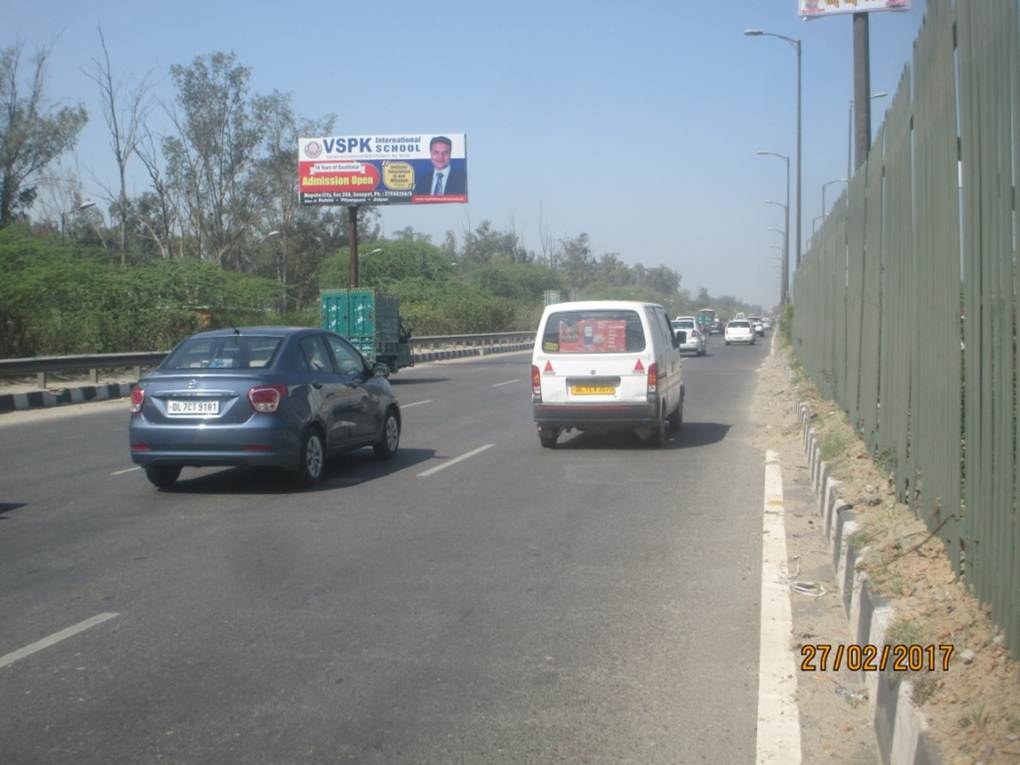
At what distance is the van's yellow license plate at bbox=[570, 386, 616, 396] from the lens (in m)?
13.3

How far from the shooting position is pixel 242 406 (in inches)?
401

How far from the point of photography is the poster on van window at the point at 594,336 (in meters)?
13.5

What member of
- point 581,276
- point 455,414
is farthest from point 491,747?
point 581,276

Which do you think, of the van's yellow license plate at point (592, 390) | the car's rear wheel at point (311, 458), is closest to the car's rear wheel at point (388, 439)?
the car's rear wheel at point (311, 458)

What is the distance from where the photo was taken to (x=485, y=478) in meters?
11.4

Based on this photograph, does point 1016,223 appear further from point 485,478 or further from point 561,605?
point 485,478

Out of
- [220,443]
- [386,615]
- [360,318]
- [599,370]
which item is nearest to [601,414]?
[599,370]

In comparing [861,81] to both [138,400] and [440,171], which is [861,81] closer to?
[138,400]

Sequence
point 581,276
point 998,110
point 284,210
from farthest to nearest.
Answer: point 581,276 → point 284,210 → point 998,110

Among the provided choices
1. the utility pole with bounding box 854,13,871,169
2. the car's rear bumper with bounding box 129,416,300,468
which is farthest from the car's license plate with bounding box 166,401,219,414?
the utility pole with bounding box 854,13,871,169

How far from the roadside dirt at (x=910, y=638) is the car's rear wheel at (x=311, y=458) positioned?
4692mm

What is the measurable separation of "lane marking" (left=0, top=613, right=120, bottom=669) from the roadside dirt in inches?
150

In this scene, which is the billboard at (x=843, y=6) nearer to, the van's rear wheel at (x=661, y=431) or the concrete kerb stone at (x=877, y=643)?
the van's rear wheel at (x=661, y=431)

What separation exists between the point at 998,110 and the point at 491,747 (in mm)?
3301
